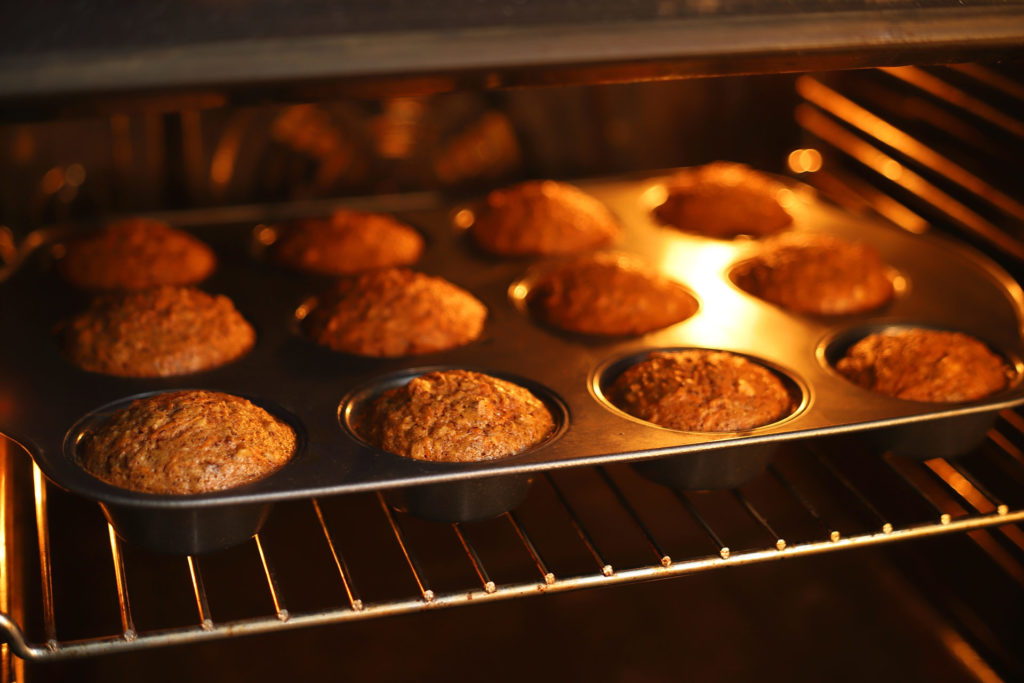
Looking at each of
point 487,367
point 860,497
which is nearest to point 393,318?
point 487,367

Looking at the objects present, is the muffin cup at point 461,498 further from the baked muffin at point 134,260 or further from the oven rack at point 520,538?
the baked muffin at point 134,260

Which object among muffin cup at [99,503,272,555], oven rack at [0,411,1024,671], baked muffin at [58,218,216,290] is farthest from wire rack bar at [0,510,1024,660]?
baked muffin at [58,218,216,290]

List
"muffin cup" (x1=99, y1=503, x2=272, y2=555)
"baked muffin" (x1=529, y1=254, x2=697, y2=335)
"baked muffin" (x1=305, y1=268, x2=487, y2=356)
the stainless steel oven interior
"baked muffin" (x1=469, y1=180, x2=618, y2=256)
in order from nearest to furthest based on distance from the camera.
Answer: the stainless steel oven interior
"muffin cup" (x1=99, y1=503, x2=272, y2=555)
"baked muffin" (x1=305, y1=268, x2=487, y2=356)
"baked muffin" (x1=529, y1=254, x2=697, y2=335)
"baked muffin" (x1=469, y1=180, x2=618, y2=256)

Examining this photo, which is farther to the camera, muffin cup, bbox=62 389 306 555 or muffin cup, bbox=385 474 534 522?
muffin cup, bbox=385 474 534 522

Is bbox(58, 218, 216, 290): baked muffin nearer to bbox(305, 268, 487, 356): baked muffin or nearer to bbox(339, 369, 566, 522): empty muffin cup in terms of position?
bbox(305, 268, 487, 356): baked muffin

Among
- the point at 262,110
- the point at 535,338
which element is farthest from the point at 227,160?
the point at 535,338

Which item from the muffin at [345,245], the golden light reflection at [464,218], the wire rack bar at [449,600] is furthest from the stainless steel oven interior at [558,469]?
the muffin at [345,245]

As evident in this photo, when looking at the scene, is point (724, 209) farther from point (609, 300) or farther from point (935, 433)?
point (935, 433)
